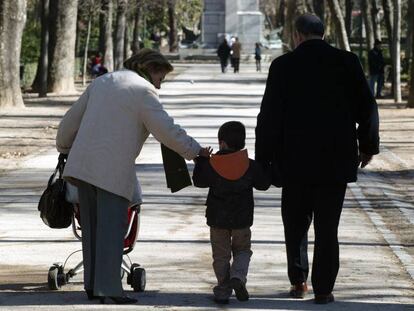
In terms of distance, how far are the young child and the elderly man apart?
0.13m

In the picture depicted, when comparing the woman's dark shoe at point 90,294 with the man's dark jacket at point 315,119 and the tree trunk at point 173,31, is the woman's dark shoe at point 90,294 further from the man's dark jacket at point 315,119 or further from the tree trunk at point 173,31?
the tree trunk at point 173,31

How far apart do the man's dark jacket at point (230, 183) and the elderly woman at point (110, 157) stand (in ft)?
0.44

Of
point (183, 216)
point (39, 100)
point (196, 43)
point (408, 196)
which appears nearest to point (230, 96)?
point (39, 100)

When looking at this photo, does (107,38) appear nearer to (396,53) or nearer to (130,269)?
(396,53)

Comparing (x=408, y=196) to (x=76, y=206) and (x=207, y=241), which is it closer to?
(x=207, y=241)

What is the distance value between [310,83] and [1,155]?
13984mm

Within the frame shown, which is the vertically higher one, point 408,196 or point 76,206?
point 76,206

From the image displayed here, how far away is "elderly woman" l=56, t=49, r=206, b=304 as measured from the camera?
8.88 metres

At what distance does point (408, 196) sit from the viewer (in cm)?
1722

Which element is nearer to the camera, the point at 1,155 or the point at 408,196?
the point at 408,196

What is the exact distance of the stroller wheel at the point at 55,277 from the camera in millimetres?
9516

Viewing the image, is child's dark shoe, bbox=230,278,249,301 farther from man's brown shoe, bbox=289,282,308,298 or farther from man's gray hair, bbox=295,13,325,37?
man's gray hair, bbox=295,13,325,37

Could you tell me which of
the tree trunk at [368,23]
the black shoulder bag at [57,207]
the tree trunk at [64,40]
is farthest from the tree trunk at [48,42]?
the black shoulder bag at [57,207]

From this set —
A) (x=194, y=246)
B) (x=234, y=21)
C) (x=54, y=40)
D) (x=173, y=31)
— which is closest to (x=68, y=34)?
(x=54, y=40)
